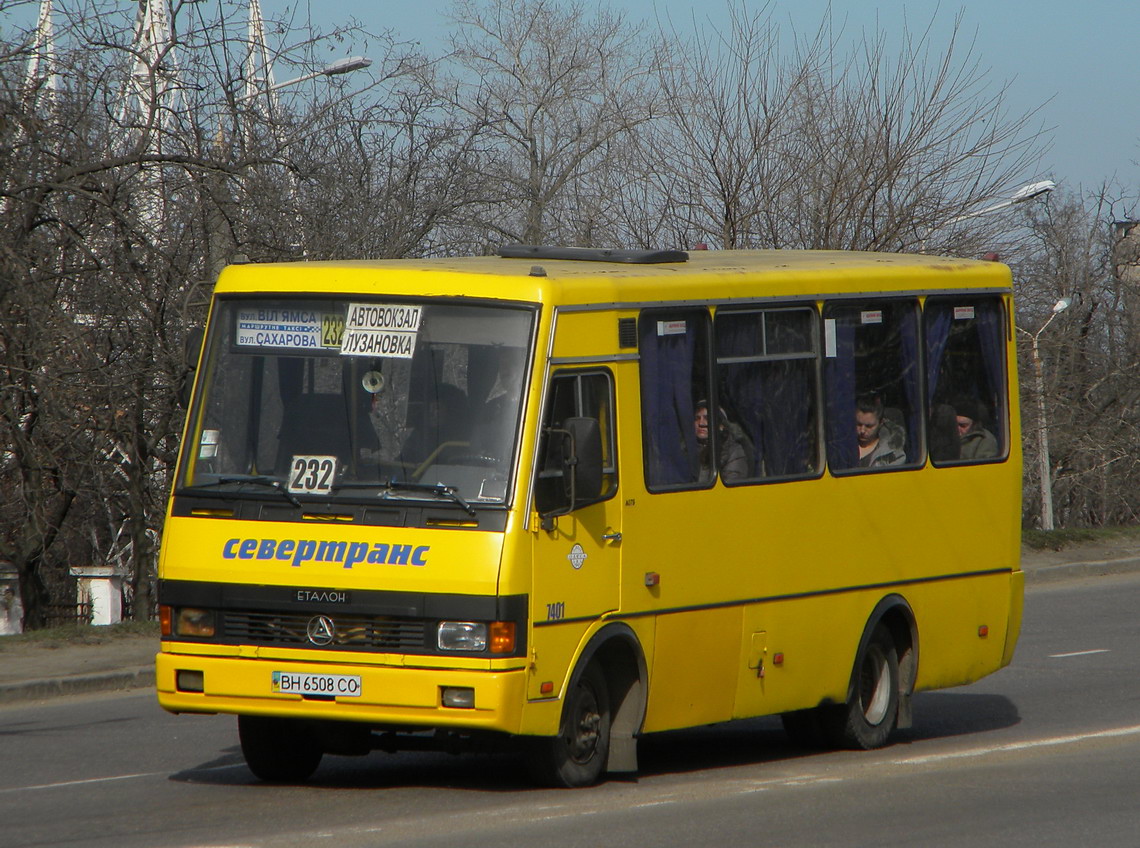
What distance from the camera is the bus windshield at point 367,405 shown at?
8266mm

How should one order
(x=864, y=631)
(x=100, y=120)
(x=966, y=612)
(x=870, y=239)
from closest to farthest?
(x=864, y=631) < (x=966, y=612) < (x=100, y=120) < (x=870, y=239)

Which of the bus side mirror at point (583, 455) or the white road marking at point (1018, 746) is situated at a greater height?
the bus side mirror at point (583, 455)

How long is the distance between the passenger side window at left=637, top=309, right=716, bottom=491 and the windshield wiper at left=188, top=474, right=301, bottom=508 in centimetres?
177

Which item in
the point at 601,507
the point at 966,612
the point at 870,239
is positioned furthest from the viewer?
the point at 870,239

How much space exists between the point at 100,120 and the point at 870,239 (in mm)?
11136

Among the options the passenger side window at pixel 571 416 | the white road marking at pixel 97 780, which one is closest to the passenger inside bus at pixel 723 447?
the passenger side window at pixel 571 416

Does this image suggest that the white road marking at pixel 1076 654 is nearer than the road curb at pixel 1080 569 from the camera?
Yes

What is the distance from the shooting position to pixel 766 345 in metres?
9.86

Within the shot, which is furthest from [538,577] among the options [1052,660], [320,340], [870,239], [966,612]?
[870,239]

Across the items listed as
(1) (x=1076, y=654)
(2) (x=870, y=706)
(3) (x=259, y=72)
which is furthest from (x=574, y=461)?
(3) (x=259, y=72)

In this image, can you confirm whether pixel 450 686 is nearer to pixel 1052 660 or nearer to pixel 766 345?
pixel 766 345

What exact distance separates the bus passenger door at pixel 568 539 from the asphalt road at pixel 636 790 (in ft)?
2.39

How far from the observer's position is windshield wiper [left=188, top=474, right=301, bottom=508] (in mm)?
8352

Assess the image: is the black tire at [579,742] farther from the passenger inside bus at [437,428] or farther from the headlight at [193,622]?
the headlight at [193,622]
